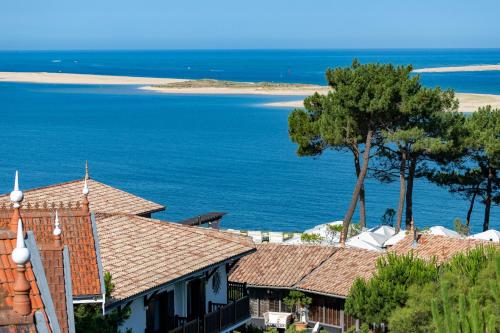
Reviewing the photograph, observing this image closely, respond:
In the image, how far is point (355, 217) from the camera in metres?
63.2

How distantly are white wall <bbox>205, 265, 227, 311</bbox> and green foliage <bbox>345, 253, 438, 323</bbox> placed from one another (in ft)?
11.9

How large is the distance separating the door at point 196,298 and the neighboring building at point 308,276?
21.4ft

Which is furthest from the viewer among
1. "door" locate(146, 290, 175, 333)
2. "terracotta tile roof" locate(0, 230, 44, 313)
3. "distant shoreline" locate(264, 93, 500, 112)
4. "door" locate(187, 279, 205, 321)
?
"distant shoreline" locate(264, 93, 500, 112)

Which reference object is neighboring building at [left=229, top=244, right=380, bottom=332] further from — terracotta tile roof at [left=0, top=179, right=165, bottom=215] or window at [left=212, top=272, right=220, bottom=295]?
window at [left=212, top=272, right=220, bottom=295]

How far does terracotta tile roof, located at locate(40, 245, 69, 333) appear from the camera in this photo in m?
10.1

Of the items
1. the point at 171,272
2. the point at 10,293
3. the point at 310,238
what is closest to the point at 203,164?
the point at 310,238

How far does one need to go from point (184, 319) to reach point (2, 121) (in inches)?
4231

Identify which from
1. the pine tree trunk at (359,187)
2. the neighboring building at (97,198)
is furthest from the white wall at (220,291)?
the pine tree trunk at (359,187)

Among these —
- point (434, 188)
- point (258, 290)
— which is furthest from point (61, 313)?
point (434, 188)

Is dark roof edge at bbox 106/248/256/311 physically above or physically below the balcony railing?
above

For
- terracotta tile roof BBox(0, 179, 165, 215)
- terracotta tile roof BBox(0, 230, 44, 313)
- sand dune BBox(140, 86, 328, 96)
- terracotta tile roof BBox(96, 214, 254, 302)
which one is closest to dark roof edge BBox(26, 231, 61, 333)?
terracotta tile roof BBox(0, 230, 44, 313)

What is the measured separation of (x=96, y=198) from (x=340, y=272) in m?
8.50

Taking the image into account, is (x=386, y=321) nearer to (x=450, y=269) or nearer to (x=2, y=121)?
(x=450, y=269)

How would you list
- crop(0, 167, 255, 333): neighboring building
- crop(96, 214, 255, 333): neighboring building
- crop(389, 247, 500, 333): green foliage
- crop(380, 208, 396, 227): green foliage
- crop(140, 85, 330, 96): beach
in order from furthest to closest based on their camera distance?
crop(140, 85, 330, 96): beach → crop(380, 208, 396, 227): green foliage → crop(389, 247, 500, 333): green foliage → crop(96, 214, 255, 333): neighboring building → crop(0, 167, 255, 333): neighboring building
